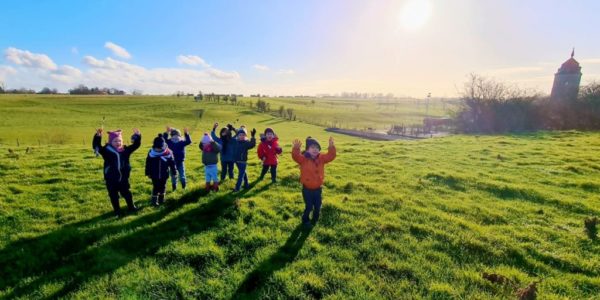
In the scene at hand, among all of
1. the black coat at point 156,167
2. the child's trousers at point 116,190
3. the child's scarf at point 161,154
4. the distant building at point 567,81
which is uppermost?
the distant building at point 567,81

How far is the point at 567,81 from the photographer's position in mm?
39250

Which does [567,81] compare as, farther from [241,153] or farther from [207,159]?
[207,159]

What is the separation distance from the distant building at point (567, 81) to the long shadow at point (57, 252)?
48.0 m

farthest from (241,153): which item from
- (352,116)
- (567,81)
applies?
(352,116)

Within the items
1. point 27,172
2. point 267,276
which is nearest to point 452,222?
point 267,276

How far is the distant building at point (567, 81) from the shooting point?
38434mm

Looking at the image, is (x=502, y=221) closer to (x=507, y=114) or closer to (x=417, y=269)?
(x=417, y=269)

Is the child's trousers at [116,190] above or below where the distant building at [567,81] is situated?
below

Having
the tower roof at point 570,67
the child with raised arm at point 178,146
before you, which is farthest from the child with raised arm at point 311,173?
the tower roof at point 570,67

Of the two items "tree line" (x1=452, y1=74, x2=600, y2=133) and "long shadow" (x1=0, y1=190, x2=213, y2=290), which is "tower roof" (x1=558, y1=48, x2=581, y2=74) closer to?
"tree line" (x1=452, y1=74, x2=600, y2=133)

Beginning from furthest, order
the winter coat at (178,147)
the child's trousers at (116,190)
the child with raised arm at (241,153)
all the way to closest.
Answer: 1. the winter coat at (178,147)
2. the child with raised arm at (241,153)
3. the child's trousers at (116,190)

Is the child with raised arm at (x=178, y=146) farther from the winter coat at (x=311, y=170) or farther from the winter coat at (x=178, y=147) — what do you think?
the winter coat at (x=311, y=170)

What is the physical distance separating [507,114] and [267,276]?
4019 cm

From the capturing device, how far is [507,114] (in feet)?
119
